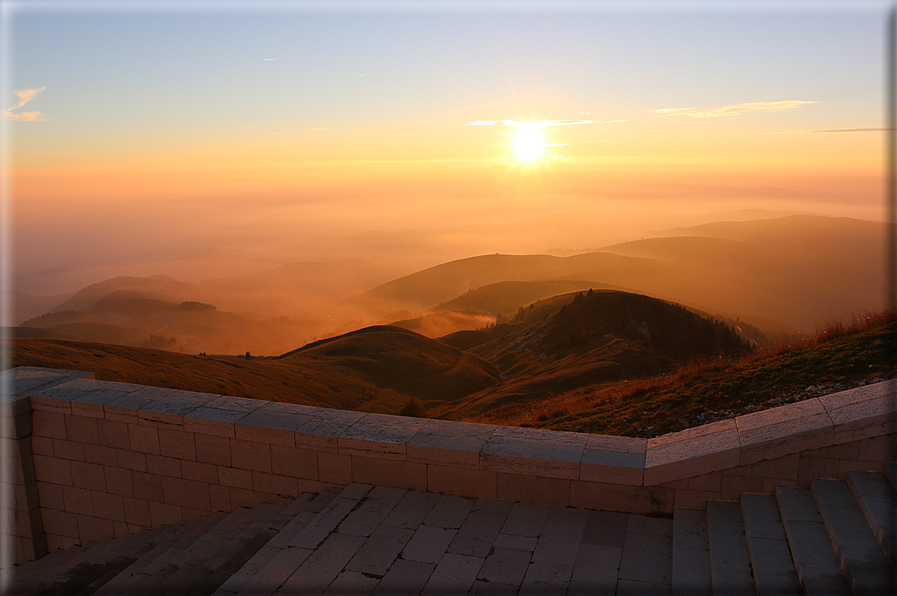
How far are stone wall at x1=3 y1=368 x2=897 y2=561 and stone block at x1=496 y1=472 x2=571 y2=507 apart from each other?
0.01 metres

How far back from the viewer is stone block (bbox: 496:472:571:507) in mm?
5613

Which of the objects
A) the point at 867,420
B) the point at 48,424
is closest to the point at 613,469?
the point at 867,420

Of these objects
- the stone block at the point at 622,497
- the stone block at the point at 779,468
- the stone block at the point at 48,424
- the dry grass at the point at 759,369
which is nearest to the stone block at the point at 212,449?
the stone block at the point at 48,424

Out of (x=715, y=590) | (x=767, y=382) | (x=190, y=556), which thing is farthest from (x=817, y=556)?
(x=767, y=382)

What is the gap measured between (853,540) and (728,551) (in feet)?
2.90

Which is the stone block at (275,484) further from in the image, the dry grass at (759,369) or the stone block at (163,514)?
the dry grass at (759,369)

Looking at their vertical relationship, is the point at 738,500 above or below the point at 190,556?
above

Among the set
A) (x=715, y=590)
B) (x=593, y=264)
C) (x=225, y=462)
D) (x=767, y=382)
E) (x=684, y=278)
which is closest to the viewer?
(x=715, y=590)

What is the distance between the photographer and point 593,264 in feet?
482

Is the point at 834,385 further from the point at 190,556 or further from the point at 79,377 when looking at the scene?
the point at 79,377

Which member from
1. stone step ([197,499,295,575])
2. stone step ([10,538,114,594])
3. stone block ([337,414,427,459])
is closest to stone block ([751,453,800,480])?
stone block ([337,414,427,459])

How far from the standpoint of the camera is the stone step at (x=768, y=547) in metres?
4.12

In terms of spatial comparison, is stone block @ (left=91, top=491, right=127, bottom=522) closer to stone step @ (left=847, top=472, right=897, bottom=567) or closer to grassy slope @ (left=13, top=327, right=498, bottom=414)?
stone step @ (left=847, top=472, right=897, bottom=567)

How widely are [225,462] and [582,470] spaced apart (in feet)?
13.7
